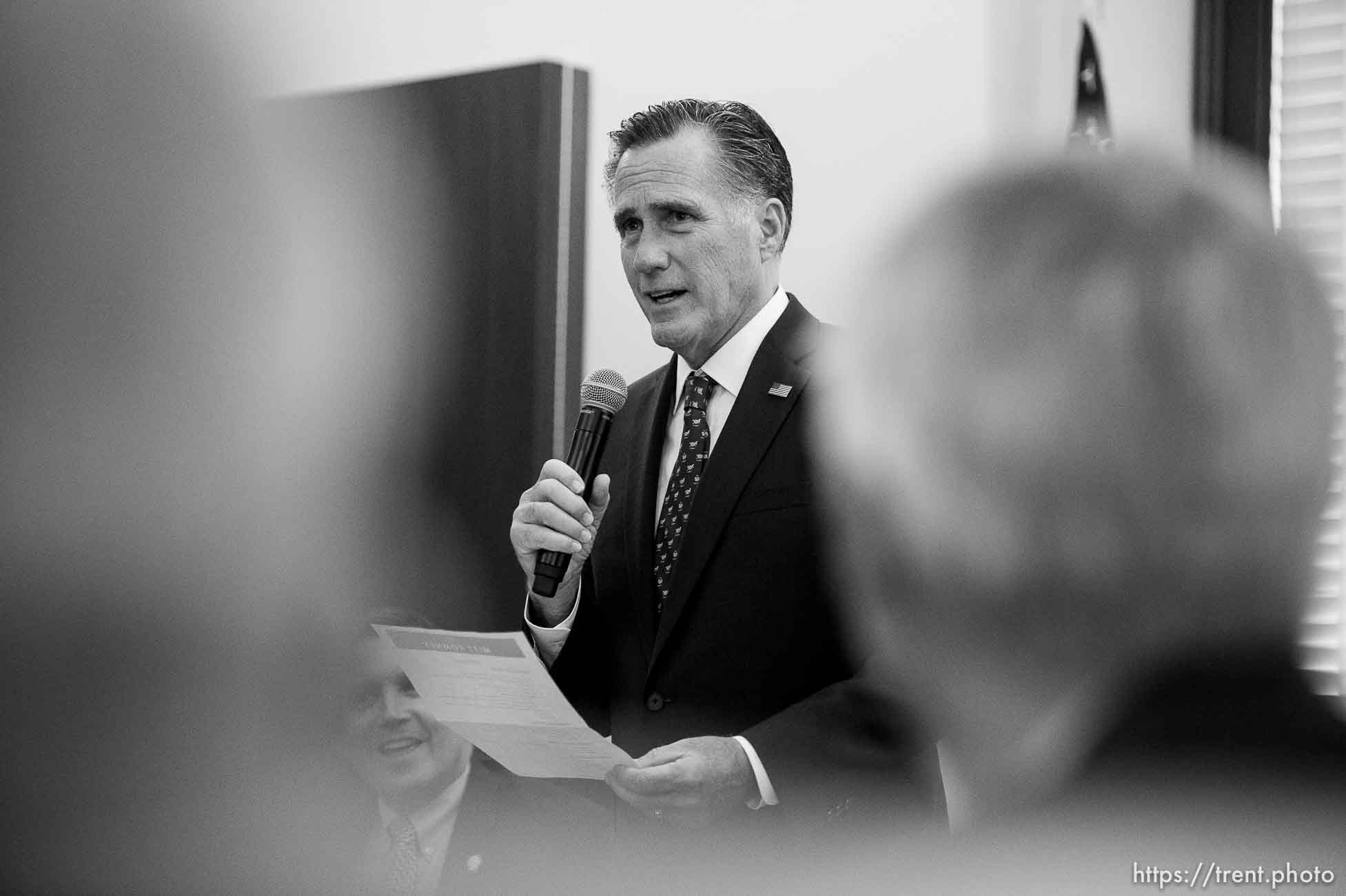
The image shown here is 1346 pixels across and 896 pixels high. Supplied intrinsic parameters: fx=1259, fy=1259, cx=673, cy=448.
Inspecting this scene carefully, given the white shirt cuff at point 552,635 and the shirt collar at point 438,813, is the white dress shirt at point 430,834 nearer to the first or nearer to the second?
the shirt collar at point 438,813

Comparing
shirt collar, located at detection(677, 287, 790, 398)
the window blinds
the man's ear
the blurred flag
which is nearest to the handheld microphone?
shirt collar, located at detection(677, 287, 790, 398)

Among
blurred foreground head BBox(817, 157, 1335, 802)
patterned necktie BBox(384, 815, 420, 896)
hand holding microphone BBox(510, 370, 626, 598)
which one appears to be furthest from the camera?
patterned necktie BBox(384, 815, 420, 896)

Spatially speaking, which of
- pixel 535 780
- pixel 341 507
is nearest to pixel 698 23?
pixel 341 507

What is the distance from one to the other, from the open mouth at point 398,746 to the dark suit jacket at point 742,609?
0.35 meters

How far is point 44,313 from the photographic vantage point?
5.43 feet

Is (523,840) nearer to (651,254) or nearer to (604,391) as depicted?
(604,391)

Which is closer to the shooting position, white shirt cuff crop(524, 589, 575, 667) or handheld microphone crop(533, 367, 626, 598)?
handheld microphone crop(533, 367, 626, 598)

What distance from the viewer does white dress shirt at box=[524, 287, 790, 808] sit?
1.64 meters

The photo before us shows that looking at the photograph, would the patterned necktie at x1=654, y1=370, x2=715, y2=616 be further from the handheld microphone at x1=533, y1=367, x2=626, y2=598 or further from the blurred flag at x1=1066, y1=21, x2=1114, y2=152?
the blurred flag at x1=1066, y1=21, x2=1114, y2=152

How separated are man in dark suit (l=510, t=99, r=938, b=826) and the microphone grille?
0.09m

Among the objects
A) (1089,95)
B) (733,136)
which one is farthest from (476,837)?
(1089,95)

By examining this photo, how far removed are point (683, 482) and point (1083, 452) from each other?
1.19 meters

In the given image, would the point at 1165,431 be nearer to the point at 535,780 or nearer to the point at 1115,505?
the point at 1115,505

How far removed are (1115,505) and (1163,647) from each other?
63mm
